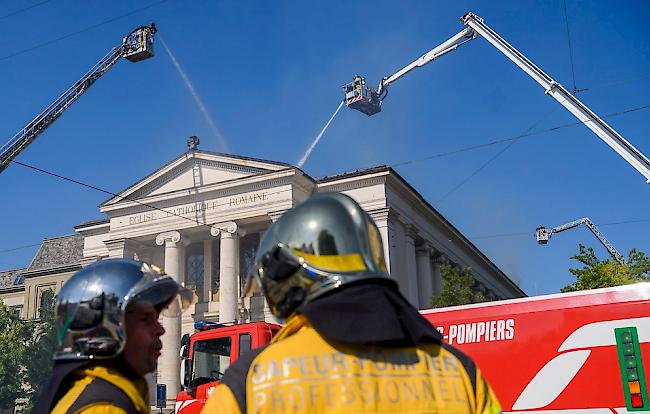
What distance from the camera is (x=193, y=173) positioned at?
44.9 metres

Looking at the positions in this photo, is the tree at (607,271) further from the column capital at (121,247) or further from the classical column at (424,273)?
the column capital at (121,247)

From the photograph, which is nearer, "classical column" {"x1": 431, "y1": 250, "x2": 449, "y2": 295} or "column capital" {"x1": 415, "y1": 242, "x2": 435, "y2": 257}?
"column capital" {"x1": 415, "y1": 242, "x2": 435, "y2": 257}

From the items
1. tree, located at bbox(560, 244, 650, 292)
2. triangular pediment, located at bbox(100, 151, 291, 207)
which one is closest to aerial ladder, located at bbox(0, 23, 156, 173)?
triangular pediment, located at bbox(100, 151, 291, 207)

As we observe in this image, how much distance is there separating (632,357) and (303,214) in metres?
8.92

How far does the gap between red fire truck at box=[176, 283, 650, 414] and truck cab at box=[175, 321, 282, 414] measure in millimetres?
3673

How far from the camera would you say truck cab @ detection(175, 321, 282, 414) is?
13125 millimetres

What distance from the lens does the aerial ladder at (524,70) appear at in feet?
57.0

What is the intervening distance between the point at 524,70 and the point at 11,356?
144 feet

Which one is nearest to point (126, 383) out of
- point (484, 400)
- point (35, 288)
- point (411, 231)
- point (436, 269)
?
point (484, 400)

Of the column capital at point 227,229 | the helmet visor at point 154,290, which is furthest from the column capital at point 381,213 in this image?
the helmet visor at point 154,290

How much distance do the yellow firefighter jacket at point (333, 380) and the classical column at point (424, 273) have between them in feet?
153

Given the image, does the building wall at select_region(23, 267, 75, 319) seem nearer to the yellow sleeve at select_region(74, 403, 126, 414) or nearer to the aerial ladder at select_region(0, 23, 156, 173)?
the aerial ladder at select_region(0, 23, 156, 173)

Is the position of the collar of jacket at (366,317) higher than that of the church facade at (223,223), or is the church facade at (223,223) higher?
the church facade at (223,223)

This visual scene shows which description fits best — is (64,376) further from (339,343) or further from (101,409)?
(339,343)
